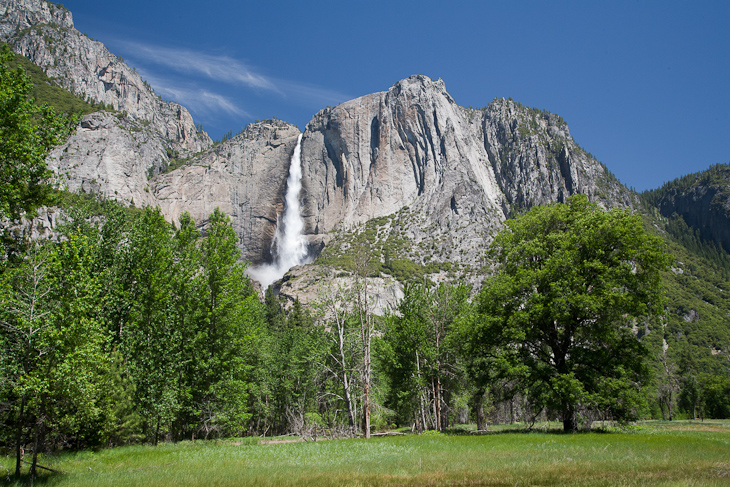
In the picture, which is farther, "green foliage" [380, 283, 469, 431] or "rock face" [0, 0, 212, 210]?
"rock face" [0, 0, 212, 210]

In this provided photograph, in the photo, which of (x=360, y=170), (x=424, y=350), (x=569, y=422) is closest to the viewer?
(x=569, y=422)

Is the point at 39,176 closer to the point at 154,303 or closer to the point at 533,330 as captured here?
the point at 154,303

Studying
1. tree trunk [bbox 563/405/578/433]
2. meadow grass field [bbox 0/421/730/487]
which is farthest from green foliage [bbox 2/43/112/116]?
tree trunk [bbox 563/405/578/433]

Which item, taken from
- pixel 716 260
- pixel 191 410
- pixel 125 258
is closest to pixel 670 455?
pixel 191 410

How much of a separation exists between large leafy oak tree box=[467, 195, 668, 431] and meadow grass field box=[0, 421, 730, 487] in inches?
182

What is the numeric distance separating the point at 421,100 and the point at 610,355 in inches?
6333

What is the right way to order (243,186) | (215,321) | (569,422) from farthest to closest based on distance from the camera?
1. (243,186)
2. (215,321)
3. (569,422)

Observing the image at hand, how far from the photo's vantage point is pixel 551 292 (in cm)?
2197

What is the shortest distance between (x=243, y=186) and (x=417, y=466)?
185 m

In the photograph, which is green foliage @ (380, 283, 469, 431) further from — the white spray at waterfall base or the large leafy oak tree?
the white spray at waterfall base

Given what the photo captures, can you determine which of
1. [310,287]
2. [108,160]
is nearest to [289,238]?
[108,160]

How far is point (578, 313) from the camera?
864 inches

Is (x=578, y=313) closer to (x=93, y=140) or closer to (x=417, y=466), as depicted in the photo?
(x=417, y=466)

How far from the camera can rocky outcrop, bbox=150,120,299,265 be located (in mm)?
173375
